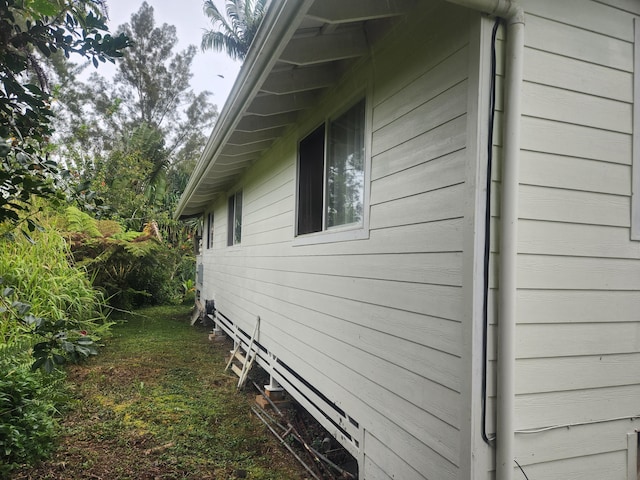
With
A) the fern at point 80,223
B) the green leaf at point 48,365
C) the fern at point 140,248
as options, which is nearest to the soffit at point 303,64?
the green leaf at point 48,365

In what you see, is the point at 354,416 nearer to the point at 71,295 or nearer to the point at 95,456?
the point at 95,456

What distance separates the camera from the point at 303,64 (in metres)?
2.69

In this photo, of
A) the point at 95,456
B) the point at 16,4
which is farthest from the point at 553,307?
the point at 95,456

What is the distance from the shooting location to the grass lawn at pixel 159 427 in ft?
9.93

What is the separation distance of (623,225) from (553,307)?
616mm

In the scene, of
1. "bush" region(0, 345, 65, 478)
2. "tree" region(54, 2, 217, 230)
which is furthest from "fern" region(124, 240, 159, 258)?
"tree" region(54, 2, 217, 230)

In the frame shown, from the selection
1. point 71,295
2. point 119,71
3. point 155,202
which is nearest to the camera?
point 71,295

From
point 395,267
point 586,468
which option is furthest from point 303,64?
point 586,468

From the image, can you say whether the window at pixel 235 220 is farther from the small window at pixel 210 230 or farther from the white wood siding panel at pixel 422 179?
the white wood siding panel at pixel 422 179

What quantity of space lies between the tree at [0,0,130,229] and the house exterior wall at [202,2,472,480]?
1521mm

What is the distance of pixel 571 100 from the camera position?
1923 millimetres

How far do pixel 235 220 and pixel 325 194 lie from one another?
4180 mm

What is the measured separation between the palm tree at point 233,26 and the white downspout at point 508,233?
1609 centimetres

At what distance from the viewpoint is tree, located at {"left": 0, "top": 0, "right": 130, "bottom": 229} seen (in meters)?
1.78
